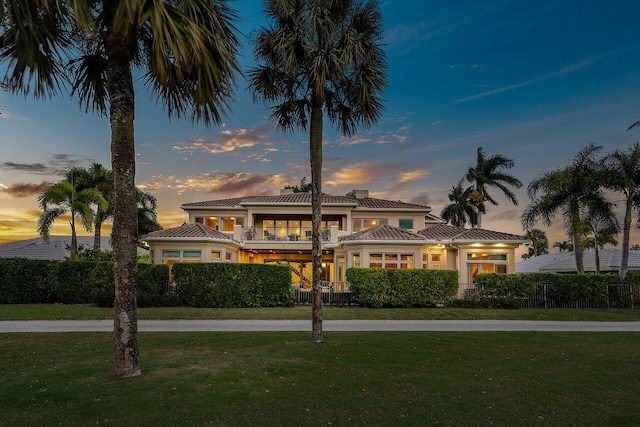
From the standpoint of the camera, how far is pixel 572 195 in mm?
26719

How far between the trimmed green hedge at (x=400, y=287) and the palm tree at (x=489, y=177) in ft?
69.2

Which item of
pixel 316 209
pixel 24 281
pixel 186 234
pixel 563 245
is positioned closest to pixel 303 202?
pixel 186 234

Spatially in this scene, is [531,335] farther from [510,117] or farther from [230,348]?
[510,117]

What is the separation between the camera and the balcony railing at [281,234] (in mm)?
30859

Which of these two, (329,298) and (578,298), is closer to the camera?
(329,298)

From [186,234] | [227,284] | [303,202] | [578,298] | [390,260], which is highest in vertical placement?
[303,202]

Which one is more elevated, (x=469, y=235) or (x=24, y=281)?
(x=469, y=235)

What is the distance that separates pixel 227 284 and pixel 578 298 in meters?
18.6

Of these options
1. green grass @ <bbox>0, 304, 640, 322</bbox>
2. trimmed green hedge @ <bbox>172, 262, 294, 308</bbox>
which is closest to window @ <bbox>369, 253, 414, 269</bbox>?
green grass @ <bbox>0, 304, 640, 322</bbox>

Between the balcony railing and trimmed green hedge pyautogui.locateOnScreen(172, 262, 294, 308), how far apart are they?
1153 centimetres

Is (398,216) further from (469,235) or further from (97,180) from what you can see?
(97,180)

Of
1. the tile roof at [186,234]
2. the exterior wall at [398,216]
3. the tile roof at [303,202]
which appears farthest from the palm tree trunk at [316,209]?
the exterior wall at [398,216]

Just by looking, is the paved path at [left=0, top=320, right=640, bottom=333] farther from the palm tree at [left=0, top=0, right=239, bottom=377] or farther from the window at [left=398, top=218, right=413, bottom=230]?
the window at [left=398, top=218, right=413, bottom=230]

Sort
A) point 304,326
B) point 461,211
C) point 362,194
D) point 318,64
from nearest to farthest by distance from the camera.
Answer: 1. point 318,64
2. point 304,326
3. point 362,194
4. point 461,211
